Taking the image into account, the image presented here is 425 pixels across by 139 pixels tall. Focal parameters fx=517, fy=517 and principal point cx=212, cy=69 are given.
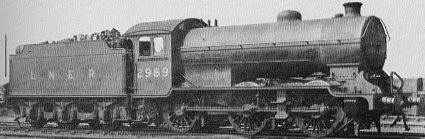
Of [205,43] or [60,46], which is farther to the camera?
[60,46]

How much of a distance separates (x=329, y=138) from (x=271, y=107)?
173 cm

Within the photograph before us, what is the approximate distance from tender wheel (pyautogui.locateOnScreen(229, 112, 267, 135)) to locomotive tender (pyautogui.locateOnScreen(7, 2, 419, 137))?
0.04 metres

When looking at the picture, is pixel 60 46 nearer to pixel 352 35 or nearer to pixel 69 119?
pixel 69 119

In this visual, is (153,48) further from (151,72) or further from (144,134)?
(144,134)

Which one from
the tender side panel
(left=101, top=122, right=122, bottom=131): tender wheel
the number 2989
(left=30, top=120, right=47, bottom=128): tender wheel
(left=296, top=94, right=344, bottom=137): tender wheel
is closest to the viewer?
(left=296, top=94, right=344, bottom=137): tender wheel

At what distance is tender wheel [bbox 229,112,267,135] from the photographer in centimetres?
1358

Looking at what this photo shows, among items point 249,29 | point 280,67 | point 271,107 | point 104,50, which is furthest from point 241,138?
point 104,50

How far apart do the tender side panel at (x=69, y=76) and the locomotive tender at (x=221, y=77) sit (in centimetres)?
3

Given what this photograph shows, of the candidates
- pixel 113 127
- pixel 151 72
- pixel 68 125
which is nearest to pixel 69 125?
pixel 68 125

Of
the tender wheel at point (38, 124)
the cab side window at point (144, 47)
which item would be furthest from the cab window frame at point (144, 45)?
the tender wheel at point (38, 124)

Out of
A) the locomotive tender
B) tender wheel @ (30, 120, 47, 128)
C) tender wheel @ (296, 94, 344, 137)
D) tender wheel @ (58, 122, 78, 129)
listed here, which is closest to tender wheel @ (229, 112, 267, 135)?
the locomotive tender

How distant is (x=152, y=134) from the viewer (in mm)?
14531

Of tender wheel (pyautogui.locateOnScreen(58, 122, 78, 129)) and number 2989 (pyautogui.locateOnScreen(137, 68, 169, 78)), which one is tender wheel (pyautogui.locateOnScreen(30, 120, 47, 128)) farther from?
number 2989 (pyautogui.locateOnScreen(137, 68, 169, 78))

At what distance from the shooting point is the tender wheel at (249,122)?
13.6 metres
